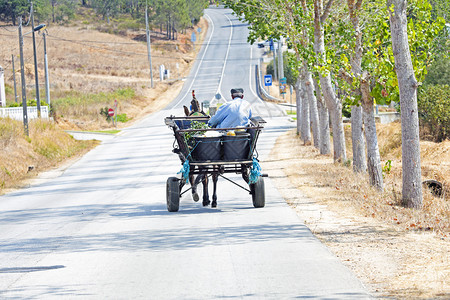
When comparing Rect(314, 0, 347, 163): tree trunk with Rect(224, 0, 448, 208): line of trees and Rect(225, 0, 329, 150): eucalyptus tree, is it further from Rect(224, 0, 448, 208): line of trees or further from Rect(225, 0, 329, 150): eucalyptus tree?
Rect(225, 0, 329, 150): eucalyptus tree

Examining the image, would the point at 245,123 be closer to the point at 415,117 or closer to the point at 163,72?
the point at 415,117

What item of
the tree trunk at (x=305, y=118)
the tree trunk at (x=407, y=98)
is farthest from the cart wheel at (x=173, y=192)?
the tree trunk at (x=305, y=118)

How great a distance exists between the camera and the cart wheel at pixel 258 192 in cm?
1397

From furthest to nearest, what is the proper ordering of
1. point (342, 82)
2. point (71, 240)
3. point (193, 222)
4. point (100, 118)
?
point (100, 118), point (342, 82), point (193, 222), point (71, 240)

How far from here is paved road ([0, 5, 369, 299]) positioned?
7633 mm

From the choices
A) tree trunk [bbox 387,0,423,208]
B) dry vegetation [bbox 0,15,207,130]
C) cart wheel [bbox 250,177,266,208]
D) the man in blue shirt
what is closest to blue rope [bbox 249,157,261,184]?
cart wheel [bbox 250,177,266,208]

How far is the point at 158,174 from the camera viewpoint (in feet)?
82.7

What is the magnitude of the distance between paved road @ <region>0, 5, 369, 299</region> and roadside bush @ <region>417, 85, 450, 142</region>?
20880 millimetres

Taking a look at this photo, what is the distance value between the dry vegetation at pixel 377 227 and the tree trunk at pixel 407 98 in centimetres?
63

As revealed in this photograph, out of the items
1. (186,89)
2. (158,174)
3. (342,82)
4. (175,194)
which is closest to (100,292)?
(175,194)

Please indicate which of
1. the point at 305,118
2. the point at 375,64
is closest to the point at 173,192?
the point at 375,64

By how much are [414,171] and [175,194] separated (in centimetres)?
484

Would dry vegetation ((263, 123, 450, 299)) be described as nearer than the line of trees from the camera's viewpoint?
Yes

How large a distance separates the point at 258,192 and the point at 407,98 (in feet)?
11.6
